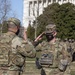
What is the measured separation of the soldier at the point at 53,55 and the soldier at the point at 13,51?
2115mm

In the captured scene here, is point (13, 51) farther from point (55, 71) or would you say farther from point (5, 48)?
point (55, 71)

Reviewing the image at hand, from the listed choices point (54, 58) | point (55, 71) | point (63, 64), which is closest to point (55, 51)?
point (54, 58)

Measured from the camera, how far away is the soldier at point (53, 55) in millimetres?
7688

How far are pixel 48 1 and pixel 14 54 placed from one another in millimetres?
109764

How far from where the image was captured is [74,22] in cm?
6275

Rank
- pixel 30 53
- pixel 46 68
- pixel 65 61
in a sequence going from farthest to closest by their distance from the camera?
pixel 46 68
pixel 65 61
pixel 30 53

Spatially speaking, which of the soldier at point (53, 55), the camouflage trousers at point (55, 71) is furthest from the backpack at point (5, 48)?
the camouflage trousers at point (55, 71)

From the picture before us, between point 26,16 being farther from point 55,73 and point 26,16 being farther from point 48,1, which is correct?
point 55,73

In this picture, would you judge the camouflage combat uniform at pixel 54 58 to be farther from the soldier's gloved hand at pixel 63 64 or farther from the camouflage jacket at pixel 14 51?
the camouflage jacket at pixel 14 51

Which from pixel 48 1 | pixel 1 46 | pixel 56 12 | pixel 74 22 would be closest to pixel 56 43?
pixel 1 46

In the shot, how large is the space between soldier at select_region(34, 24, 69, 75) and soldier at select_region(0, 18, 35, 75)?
6.94ft

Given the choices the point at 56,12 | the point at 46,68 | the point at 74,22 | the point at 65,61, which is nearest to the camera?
the point at 65,61

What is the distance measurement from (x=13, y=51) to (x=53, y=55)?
119 inches

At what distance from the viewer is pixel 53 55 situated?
27.6 ft
